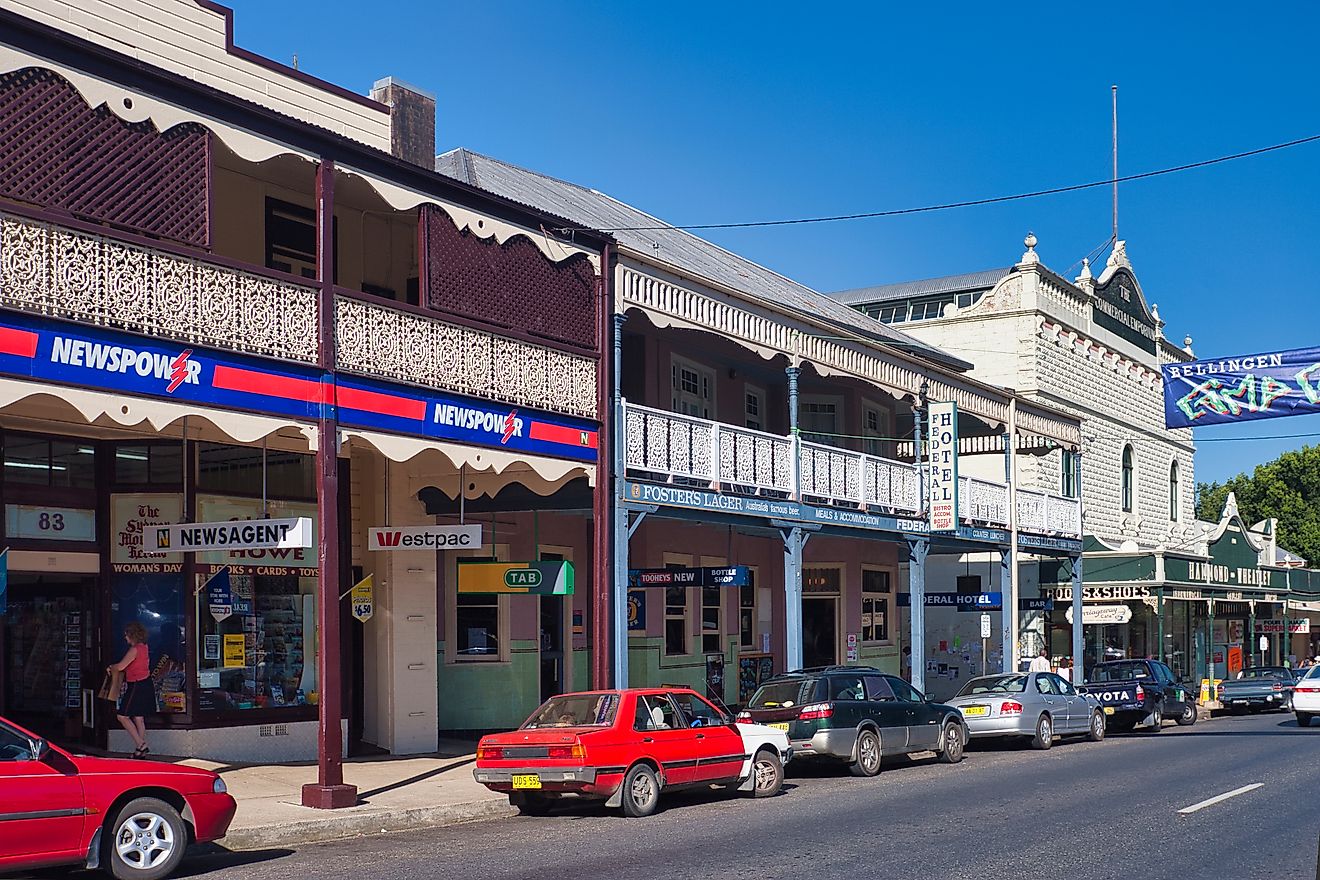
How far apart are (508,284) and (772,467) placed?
6609mm

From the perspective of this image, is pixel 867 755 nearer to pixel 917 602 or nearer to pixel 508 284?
pixel 508 284

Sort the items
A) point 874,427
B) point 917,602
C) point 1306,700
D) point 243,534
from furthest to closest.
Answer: point 874,427, point 1306,700, point 917,602, point 243,534

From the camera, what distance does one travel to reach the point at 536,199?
74.8ft

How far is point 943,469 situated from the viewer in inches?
1070

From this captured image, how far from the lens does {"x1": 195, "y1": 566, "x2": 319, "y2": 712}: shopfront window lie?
1755cm

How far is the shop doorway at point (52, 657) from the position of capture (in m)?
16.9

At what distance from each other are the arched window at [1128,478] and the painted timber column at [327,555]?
37.7 m

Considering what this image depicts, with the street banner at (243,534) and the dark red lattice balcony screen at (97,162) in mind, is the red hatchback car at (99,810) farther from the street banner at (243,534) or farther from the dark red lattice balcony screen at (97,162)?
the dark red lattice balcony screen at (97,162)

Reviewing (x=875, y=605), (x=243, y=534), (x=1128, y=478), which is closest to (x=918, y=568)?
(x=875, y=605)

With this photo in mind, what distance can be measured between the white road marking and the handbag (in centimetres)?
1155

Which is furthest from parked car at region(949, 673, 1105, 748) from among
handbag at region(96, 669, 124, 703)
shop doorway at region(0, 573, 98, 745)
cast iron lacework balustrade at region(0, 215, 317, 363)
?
shop doorway at region(0, 573, 98, 745)

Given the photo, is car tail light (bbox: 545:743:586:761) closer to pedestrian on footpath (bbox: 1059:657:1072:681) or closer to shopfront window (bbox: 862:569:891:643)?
shopfront window (bbox: 862:569:891:643)

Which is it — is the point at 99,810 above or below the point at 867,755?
above

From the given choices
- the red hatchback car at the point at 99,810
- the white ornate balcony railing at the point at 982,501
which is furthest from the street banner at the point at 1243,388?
the red hatchback car at the point at 99,810
